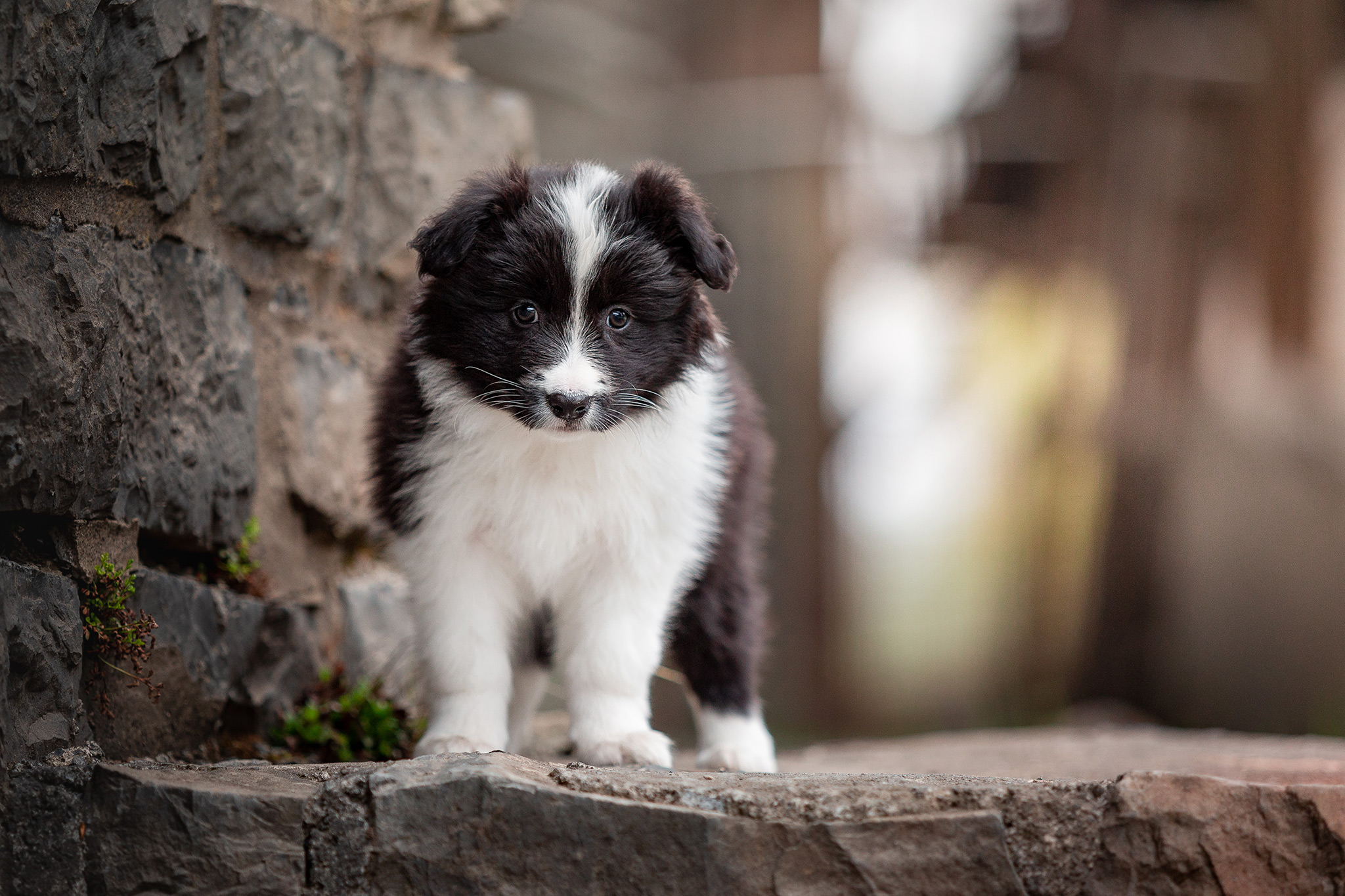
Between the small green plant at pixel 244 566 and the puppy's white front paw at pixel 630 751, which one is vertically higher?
the small green plant at pixel 244 566

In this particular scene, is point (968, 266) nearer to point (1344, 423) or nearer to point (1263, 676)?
point (1344, 423)

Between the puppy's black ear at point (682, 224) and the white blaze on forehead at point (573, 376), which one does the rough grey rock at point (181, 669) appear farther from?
the puppy's black ear at point (682, 224)

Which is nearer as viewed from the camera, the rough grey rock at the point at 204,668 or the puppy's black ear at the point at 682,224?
the rough grey rock at the point at 204,668

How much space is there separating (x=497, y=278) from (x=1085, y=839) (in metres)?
1.54

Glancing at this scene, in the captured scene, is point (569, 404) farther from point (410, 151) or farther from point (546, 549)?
point (410, 151)

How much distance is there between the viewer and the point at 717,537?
310 cm

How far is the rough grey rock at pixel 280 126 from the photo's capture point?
2.78 metres

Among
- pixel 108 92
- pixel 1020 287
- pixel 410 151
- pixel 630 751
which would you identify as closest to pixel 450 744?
pixel 630 751

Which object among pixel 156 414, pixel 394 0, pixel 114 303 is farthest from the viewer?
pixel 394 0

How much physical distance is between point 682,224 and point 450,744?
1210mm

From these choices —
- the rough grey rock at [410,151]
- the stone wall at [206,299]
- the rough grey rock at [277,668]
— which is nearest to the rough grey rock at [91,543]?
the stone wall at [206,299]

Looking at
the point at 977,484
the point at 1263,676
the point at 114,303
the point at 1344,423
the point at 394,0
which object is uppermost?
the point at 394,0

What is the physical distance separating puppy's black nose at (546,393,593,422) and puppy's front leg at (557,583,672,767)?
1.62ft

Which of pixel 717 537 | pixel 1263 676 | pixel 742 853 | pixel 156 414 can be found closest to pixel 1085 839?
pixel 742 853
